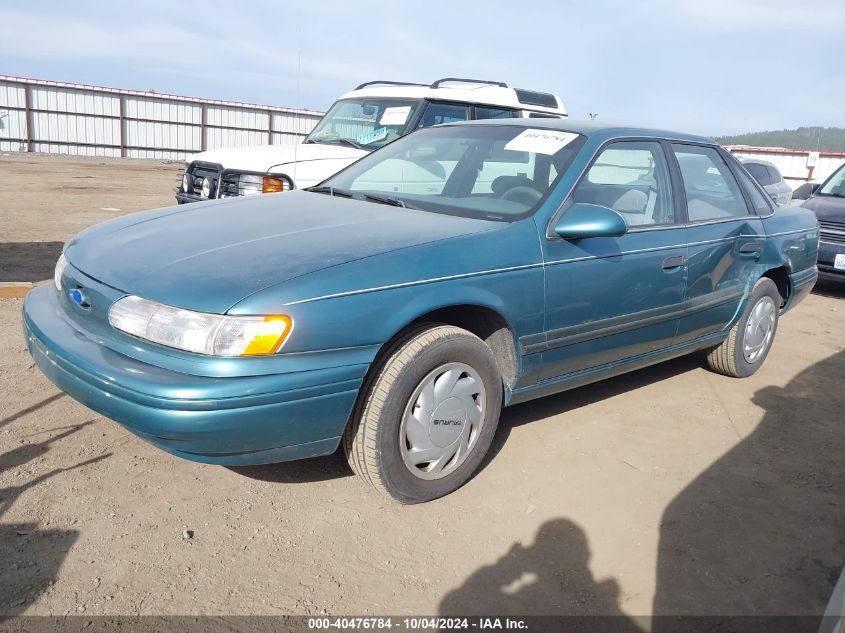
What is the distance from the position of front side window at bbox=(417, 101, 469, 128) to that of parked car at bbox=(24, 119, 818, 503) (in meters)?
2.80

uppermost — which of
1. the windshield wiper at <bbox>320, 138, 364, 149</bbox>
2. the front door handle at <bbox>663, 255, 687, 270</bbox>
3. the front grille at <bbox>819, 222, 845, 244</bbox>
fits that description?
the windshield wiper at <bbox>320, 138, 364, 149</bbox>

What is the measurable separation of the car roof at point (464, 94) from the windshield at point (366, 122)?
0.09 metres

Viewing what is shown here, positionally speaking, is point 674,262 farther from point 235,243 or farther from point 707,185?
point 235,243

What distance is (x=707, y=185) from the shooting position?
4418mm

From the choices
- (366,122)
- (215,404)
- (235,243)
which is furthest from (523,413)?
(366,122)

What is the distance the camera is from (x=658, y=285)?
379 centimetres

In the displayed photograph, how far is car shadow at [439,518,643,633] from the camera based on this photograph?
239 centimetres

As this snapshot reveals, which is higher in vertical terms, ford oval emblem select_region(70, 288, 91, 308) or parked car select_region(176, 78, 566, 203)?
parked car select_region(176, 78, 566, 203)

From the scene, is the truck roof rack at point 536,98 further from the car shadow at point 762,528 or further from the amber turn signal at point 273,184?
the car shadow at point 762,528

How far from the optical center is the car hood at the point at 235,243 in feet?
8.43

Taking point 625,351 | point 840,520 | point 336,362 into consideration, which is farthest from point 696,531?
point 336,362

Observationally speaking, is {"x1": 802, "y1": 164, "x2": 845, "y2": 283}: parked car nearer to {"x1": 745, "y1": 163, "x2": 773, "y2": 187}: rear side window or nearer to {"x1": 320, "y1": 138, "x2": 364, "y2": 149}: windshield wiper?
{"x1": 745, "y1": 163, "x2": 773, "y2": 187}: rear side window

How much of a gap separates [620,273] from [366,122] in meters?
4.52

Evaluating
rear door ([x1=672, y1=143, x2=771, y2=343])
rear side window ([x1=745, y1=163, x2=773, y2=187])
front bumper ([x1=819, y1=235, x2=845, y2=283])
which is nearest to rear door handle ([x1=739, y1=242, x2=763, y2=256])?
rear door ([x1=672, y1=143, x2=771, y2=343])
